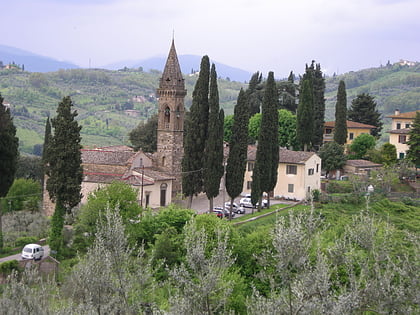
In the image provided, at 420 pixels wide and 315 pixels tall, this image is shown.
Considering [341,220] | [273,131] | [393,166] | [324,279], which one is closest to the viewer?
[324,279]

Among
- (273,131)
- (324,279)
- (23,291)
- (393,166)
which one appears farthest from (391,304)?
(393,166)

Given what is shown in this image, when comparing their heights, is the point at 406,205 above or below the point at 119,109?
below

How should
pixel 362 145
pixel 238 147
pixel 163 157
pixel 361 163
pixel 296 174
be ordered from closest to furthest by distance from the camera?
1. pixel 238 147
2. pixel 163 157
3. pixel 296 174
4. pixel 361 163
5. pixel 362 145

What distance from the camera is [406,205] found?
50.0 m

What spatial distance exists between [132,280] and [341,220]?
27525 millimetres

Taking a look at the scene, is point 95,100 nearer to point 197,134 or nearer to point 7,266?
point 197,134

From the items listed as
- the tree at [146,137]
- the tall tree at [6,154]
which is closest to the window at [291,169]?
the tree at [146,137]

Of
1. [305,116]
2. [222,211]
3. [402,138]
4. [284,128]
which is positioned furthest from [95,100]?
[222,211]

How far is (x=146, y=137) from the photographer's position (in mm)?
68875

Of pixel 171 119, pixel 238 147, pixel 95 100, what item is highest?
pixel 95 100

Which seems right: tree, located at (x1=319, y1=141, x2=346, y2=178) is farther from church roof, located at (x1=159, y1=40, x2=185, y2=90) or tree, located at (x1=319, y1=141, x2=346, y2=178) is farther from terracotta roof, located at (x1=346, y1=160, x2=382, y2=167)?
church roof, located at (x1=159, y1=40, x2=185, y2=90)

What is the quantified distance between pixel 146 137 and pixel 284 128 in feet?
52.7

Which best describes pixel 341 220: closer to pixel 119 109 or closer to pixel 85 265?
pixel 85 265

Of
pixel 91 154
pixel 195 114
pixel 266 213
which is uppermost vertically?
pixel 195 114
